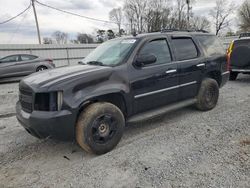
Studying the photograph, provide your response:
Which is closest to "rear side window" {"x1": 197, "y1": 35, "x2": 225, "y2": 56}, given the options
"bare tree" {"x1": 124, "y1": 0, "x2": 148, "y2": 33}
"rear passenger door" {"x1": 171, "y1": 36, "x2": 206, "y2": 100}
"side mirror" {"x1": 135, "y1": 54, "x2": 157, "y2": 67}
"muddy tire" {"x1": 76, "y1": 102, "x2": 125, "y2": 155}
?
"rear passenger door" {"x1": 171, "y1": 36, "x2": 206, "y2": 100}

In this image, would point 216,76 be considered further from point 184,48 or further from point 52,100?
point 52,100

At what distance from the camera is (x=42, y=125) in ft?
10.2

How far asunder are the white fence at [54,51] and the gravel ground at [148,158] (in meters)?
11.2

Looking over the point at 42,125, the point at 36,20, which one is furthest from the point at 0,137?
the point at 36,20

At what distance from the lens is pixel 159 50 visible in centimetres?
436

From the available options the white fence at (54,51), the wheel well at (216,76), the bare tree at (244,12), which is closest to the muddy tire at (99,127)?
the wheel well at (216,76)

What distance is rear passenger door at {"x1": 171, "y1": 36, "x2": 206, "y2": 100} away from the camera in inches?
182

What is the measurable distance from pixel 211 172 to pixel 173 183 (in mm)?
546

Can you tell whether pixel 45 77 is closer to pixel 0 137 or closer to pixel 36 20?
pixel 0 137

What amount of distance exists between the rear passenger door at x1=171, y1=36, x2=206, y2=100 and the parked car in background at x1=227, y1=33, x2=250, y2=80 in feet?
12.8

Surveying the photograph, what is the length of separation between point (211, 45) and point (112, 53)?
8.64 feet

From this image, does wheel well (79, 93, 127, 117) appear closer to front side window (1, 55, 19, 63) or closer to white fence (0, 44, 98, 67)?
front side window (1, 55, 19, 63)

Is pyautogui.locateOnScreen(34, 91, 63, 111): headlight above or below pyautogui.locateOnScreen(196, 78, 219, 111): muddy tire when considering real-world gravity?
above

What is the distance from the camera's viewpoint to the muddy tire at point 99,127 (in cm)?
329
